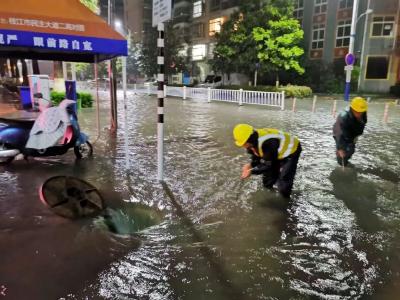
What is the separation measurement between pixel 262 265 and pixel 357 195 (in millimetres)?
2842

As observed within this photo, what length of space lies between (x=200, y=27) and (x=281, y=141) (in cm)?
4698

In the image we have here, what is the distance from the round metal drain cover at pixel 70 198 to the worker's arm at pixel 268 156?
227 centimetres

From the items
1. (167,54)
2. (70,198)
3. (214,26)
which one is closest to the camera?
(70,198)

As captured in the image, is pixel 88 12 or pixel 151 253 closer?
pixel 151 253

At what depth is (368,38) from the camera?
32844mm

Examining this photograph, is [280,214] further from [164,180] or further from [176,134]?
[176,134]

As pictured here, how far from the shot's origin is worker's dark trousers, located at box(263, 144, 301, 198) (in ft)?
16.5

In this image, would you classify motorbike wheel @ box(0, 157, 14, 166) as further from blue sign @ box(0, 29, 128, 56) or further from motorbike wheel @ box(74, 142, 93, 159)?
blue sign @ box(0, 29, 128, 56)

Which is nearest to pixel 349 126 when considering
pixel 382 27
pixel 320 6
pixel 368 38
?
pixel 368 38

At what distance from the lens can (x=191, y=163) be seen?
7207mm

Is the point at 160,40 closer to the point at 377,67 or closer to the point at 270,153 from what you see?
the point at 270,153

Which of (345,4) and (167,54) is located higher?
(345,4)

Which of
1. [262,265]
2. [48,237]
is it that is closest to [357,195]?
[262,265]

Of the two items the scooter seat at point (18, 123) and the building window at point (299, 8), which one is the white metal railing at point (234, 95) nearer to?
the scooter seat at point (18, 123)
